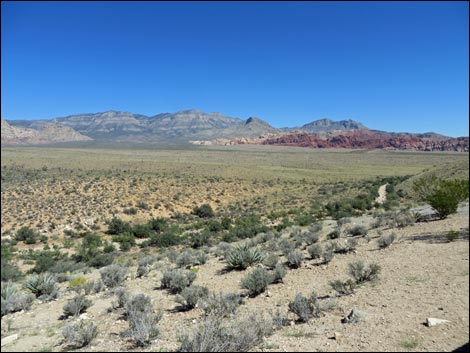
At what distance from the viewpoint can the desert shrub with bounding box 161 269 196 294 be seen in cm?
916

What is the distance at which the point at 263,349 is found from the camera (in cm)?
515

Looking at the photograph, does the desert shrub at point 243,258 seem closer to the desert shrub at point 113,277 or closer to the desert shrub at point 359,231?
the desert shrub at point 113,277

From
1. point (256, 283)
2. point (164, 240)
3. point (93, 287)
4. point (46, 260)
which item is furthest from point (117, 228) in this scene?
point (256, 283)

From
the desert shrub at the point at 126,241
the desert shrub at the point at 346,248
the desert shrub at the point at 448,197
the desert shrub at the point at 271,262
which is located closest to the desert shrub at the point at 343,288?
the desert shrub at the point at 271,262

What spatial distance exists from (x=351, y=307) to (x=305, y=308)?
107 cm

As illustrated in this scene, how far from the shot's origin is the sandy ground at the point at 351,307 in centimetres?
522

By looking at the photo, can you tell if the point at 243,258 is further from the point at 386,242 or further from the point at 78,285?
the point at 78,285

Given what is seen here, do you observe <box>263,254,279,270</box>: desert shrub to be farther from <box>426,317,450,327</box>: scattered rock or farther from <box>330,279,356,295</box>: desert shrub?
<box>426,317,450,327</box>: scattered rock

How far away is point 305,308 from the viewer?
20.5 ft

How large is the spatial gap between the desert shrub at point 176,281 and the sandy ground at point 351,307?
1.00ft

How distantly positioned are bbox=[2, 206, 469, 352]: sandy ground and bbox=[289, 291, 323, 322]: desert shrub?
0.14 m

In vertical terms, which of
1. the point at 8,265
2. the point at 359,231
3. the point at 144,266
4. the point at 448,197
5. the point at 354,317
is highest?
the point at 448,197

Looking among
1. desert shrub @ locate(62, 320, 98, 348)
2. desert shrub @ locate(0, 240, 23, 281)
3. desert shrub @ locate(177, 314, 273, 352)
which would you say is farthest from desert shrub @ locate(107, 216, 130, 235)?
desert shrub @ locate(177, 314, 273, 352)

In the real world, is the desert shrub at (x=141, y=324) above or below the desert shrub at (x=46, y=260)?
above
